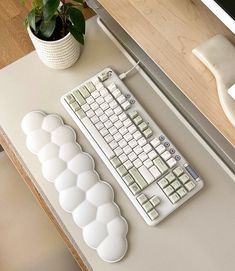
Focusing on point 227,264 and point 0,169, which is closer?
point 227,264

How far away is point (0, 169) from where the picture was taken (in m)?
1.16

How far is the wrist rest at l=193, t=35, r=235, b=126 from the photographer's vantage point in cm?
76

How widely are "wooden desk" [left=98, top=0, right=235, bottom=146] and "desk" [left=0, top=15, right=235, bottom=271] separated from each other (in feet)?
0.54

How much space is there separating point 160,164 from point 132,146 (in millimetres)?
69

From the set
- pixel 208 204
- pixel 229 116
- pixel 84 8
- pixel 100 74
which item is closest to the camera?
pixel 229 116

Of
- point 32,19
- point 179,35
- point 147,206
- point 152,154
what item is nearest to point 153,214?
point 147,206

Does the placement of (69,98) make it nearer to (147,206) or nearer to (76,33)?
(76,33)

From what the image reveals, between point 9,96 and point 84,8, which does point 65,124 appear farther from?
point 84,8

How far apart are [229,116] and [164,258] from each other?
0.98 ft

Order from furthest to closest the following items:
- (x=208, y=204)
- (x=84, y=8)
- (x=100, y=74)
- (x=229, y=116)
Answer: (x=84, y=8)
(x=100, y=74)
(x=208, y=204)
(x=229, y=116)

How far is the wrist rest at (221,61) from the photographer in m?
0.76

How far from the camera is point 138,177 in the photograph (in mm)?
878

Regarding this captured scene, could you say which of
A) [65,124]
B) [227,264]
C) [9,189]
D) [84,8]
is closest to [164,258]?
[227,264]


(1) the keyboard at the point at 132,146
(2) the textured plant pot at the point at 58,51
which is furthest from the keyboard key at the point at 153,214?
(2) the textured plant pot at the point at 58,51
